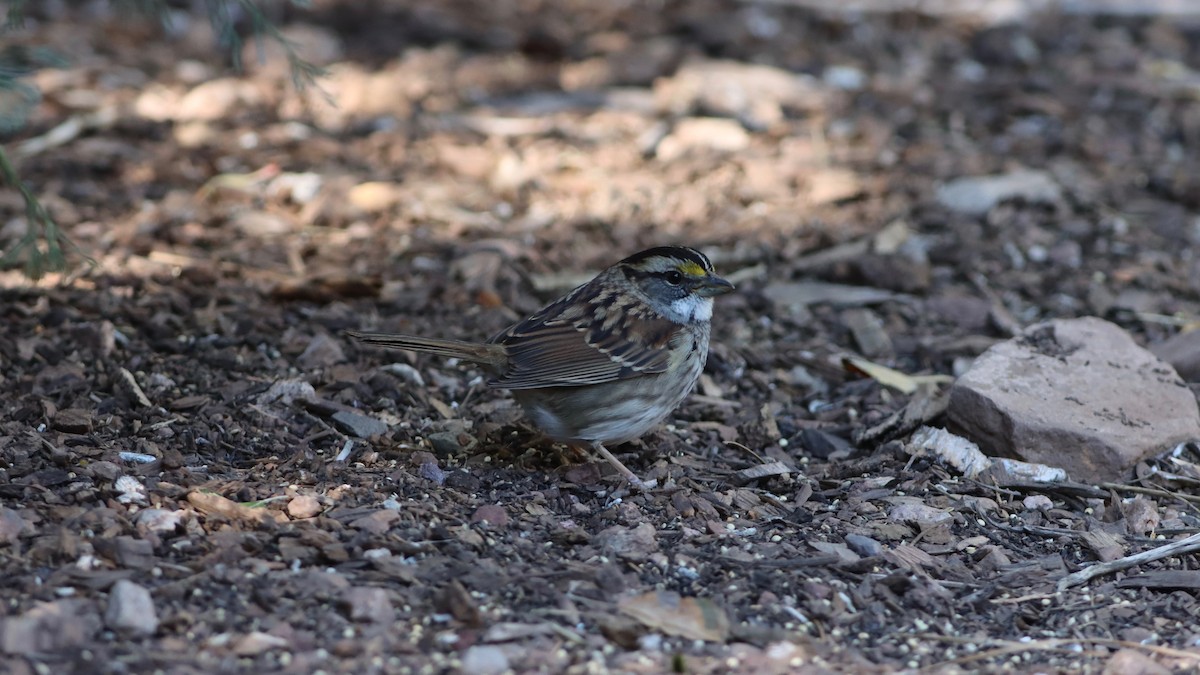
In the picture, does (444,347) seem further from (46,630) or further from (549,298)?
(46,630)

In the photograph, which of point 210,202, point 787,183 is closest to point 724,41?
point 787,183

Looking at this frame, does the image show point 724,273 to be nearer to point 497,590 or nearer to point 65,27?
point 497,590

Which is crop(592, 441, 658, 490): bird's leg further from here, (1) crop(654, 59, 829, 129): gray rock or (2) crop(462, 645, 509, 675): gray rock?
(1) crop(654, 59, 829, 129): gray rock

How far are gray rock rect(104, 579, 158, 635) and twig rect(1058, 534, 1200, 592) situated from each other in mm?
2943

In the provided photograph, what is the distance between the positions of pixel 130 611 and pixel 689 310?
2.73 m

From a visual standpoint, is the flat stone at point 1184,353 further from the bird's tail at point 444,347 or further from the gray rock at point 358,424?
the gray rock at point 358,424

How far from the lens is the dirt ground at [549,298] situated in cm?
417

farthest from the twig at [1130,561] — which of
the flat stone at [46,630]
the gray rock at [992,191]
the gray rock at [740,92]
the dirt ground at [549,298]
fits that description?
the gray rock at [740,92]

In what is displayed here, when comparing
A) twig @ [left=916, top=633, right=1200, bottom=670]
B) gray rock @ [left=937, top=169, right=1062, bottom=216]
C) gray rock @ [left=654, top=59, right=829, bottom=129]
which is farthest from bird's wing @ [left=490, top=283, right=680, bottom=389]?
gray rock @ [left=654, top=59, right=829, bottom=129]

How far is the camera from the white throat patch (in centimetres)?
575

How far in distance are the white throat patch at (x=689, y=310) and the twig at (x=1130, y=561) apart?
6.07 ft

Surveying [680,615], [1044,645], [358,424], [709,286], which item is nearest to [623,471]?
A: [709,286]

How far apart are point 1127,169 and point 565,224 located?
149 inches

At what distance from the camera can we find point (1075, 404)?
5590mm
